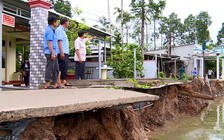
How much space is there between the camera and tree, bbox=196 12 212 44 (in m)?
44.7

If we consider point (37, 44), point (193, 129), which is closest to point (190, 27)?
point (193, 129)

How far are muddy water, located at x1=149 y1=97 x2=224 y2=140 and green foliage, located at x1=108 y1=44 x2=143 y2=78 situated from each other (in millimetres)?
4561

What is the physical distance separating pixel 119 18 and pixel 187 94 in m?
14.9

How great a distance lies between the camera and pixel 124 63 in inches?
668

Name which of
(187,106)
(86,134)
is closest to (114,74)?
(187,106)

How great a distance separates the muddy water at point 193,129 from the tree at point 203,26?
32.3 meters

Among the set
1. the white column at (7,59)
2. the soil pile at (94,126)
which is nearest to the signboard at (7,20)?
the white column at (7,59)

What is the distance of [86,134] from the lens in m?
3.95

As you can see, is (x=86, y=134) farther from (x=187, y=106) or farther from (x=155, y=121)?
(x=187, y=106)

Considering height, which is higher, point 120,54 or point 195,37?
point 195,37

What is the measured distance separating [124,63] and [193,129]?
22.2ft

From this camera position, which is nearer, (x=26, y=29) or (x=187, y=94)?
(x=26, y=29)

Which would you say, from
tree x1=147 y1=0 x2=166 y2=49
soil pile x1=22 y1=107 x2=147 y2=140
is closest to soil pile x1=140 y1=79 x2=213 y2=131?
soil pile x1=22 y1=107 x2=147 y2=140

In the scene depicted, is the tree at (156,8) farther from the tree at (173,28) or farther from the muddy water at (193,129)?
the tree at (173,28)
